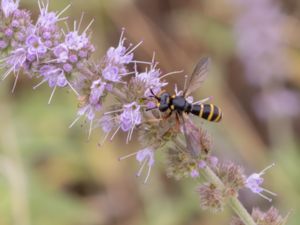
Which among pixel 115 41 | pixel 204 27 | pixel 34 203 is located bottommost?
pixel 34 203

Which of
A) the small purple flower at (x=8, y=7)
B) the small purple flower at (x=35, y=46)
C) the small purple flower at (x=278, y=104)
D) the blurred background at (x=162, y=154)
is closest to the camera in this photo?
the small purple flower at (x=35, y=46)

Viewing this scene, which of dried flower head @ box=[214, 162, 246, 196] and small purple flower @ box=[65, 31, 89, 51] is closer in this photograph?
small purple flower @ box=[65, 31, 89, 51]

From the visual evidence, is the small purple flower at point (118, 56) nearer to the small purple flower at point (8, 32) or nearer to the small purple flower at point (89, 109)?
the small purple flower at point (89, 109)

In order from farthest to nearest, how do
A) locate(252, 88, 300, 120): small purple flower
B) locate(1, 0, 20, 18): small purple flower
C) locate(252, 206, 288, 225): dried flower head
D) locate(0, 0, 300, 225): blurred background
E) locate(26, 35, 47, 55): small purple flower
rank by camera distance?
locate(252, 88, 300, 120): small purple flower → locate(0, 0, 300, 225): blurred background → locate(252, 206, 288, 225): dried flower head → locate(1, 0, 20, 18): small purple flower → locate(26, 35, 47, 55): small purple flower

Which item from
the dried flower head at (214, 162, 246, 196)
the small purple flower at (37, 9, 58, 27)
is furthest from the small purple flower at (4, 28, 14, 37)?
the dried flower head at (214, 162, 246, 196)

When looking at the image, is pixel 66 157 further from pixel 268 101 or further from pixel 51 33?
pixel 51 33

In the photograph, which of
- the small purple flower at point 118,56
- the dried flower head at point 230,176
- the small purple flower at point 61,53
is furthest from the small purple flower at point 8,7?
the dried flower head at point 230,176

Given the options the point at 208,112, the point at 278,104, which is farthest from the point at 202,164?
the point at 278,104

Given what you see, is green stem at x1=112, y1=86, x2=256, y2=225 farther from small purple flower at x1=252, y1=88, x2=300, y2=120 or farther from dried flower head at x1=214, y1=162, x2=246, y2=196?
small purple flower at x1=252, y1=88, x2=300, y2=120

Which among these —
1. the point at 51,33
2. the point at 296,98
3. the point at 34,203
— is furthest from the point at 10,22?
the point at 296,98
